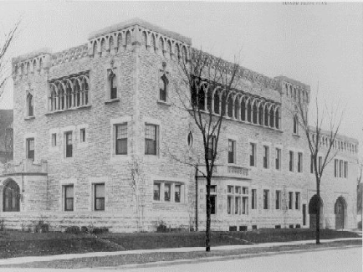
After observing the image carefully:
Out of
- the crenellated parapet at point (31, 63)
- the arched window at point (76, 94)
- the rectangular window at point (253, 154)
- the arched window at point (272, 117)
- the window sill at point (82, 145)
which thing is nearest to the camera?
the window sill at point (82, 145)

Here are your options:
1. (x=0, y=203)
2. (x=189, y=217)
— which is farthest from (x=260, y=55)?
(x=0, y=203)

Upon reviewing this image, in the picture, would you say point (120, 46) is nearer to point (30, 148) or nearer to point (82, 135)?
point (82, 135)

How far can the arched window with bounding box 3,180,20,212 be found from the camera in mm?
36375

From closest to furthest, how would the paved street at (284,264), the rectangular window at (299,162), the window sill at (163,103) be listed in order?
the paved street at (284,264), the window sill at (163,103), the rectangular window at (299,162)

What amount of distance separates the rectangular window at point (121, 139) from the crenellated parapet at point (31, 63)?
23.7 ft

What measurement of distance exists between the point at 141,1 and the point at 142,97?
965 centimetres

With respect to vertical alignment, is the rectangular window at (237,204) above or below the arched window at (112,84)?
below

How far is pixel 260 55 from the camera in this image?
89.2 ft

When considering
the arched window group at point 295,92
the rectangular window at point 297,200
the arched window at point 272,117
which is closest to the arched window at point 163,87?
the arched window at point 272,117

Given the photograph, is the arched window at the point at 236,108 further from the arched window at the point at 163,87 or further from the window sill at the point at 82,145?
the window sill at the point at 82,145

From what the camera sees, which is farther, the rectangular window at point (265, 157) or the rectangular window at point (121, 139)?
the rectangular window at point (265, 157)

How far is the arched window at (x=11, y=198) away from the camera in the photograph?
36375 millimetres

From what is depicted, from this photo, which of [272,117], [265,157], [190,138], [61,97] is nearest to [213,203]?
[190,138]

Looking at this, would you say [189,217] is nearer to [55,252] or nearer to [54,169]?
[54,169]
